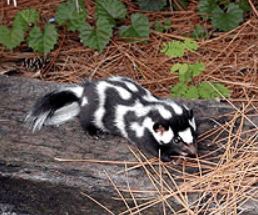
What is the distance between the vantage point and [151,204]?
3.63m

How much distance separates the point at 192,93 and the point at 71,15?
1.07 m

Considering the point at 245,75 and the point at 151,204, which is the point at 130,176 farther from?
the point at 245,75

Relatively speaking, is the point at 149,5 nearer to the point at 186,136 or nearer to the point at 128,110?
the point at 128,110

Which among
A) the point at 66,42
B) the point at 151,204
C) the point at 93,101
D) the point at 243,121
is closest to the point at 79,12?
the point at 66,42

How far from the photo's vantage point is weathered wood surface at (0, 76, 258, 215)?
3.72 meters

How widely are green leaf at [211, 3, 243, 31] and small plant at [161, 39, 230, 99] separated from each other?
308mm

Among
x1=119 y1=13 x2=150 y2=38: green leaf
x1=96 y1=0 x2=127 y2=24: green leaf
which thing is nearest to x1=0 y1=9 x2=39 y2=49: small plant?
x1=96 y1=0 x2=127 y2=24: green leaf

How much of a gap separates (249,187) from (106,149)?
76 centimetres

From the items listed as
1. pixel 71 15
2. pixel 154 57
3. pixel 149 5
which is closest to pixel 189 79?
pixel 154 57

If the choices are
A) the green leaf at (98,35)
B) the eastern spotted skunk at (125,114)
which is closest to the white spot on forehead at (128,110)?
the eastern spotted skunk at (125,114)

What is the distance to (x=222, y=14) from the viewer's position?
17.4 ft

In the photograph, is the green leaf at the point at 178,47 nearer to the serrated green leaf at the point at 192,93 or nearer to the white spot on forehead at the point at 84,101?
the serrated green leaf at the point at 192,93

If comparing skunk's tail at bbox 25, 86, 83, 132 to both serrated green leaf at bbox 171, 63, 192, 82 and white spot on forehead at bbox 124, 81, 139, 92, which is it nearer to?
white spot on forehead at bbox 124, 81, 139, 92

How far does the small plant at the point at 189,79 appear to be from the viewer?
4664mm
